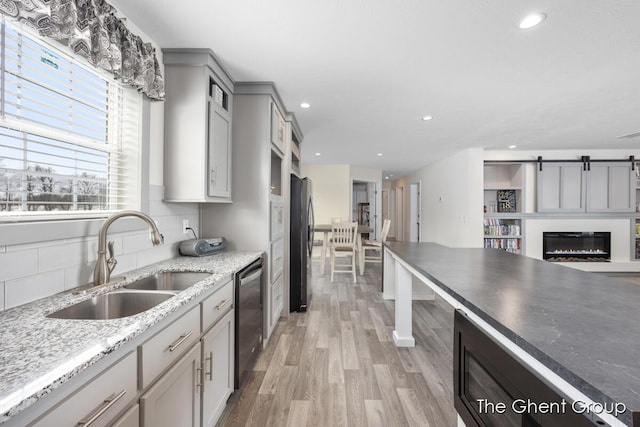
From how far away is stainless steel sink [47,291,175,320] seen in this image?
4.21ft

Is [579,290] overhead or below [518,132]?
below

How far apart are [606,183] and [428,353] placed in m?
5.63

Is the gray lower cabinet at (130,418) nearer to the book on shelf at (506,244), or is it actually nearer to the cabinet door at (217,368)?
the cabinet door at (217,368)

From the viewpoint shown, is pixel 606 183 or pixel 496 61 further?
pixel 606 183

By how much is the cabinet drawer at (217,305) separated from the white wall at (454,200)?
4.91 metres

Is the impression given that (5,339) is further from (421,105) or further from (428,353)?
(421,105)

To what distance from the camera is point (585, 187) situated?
551cm

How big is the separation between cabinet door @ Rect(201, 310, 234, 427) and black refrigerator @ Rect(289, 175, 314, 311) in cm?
162

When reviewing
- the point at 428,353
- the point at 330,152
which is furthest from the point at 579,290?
the point at 330,152

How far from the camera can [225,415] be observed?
1769 millimetres

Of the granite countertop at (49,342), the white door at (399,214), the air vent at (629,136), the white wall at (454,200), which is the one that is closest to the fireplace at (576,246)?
the white wall at (454,200)

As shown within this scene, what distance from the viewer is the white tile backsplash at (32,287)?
1.13 meters

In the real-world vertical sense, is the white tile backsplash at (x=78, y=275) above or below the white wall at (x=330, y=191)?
below

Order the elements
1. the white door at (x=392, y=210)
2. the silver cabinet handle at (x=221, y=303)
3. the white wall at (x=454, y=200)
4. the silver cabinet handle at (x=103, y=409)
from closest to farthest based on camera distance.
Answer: the silver cabinet handle at (x=103, y=409) → the silver cabinet handle at (x=221, y=303) → the white wall at (x=454, y=200) → the white door at (x=392, y=210)
